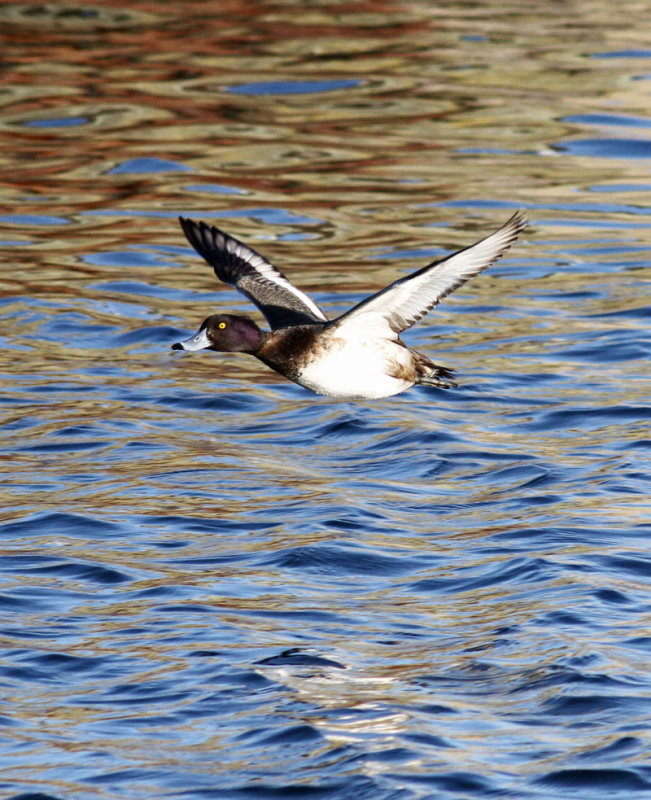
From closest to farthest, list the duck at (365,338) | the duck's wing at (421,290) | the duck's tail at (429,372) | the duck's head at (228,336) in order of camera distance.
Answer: the duck's wing at (421,290) < the duck at (365,338) < the duck's tail at (429,372) < the duck's head at (228,336)

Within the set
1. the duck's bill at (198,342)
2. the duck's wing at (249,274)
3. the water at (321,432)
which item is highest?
the duck's wing at (249,274)

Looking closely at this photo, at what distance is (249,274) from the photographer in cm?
1057

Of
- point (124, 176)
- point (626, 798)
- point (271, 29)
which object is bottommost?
point (626, 798)

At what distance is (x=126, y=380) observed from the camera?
13406mm

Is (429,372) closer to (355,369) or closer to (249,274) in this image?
→ (355,369)

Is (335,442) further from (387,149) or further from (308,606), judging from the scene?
(387,149)

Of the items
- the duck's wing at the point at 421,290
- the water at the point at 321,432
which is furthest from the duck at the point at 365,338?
the water at the point at 321,432

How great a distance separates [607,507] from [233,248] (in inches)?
121

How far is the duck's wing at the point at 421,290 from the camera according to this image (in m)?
8.54

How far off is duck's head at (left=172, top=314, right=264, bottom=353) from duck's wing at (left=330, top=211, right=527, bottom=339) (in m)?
0.63

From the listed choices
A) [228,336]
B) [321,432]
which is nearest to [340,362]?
[228,336]

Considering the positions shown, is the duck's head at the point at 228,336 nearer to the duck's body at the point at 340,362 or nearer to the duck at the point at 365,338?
the duck at the point at 365,338

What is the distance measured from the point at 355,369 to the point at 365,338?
0.83 feet

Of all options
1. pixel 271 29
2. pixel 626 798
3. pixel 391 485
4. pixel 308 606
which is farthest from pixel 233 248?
pixel 271 29
